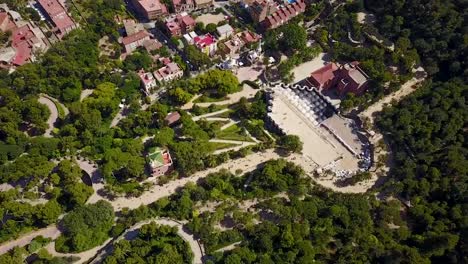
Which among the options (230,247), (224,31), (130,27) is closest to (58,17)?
(130,27)

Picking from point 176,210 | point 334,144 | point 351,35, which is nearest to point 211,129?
point 176,210

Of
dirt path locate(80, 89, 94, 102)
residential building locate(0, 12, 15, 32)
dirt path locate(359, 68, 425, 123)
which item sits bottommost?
dirt path locate(359, 68, 425, 123)

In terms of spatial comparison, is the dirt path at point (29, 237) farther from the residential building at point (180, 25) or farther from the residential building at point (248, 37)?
the residential building at point (248, 37)

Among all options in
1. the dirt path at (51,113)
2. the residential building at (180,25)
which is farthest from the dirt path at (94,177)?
the residential building at (180,25)

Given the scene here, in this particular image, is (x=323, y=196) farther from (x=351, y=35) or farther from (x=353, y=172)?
(x=351, y=35)

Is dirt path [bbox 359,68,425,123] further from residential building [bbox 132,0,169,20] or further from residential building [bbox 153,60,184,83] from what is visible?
residential building [bbox 132,0,169,20]

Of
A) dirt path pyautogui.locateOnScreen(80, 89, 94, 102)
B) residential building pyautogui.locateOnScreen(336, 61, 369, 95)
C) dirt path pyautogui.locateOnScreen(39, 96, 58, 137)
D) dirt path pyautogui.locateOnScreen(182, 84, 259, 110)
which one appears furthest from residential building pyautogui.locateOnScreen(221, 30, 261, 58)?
dirt path pyautogui.locateOnScreen(39, 96, 58, 137)

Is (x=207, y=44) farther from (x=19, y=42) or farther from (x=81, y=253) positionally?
(x=81, y=253)

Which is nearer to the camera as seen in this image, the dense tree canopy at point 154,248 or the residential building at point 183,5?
the dense tree canopy at point 154,248
